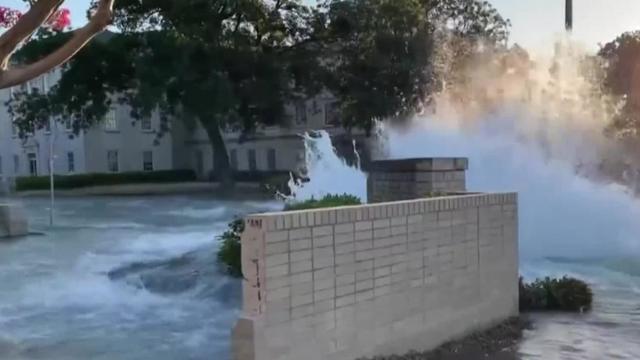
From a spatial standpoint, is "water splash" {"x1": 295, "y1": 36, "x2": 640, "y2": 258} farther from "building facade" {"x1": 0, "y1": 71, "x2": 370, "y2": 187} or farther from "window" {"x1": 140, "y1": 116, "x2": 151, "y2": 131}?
"window" {"x1": 140, "y1": 116, "x2": 151, "y2": 131}

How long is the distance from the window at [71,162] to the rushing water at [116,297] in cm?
3969

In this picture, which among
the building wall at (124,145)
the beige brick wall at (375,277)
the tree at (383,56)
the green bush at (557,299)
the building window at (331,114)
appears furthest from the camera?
the building wall at (124,145)

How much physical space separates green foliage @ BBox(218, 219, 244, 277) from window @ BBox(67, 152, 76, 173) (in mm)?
47243

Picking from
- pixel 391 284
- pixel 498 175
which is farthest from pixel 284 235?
pixel 498 175

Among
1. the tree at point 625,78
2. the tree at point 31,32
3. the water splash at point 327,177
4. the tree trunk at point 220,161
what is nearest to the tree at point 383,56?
the tree at point 625,78

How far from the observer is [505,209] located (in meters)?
7.94

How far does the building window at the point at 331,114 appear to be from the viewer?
39.8 metres

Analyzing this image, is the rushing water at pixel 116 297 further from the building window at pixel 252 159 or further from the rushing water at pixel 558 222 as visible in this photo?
the building window at pixel 252 159

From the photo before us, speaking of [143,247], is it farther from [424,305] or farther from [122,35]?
[122,35]

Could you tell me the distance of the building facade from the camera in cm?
5372

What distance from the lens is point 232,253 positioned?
1065 cm

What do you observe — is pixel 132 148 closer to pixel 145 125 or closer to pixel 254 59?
pixel 145 125

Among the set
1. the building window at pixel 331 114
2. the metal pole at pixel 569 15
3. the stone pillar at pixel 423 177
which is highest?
the metal pole at pixel 569 15

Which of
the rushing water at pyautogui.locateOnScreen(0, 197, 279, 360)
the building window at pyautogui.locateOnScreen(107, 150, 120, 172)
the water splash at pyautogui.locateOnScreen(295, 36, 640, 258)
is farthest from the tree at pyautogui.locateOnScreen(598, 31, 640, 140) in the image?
the building window at pyautogui.locateOnScreen(107, 150, 120, 172)
